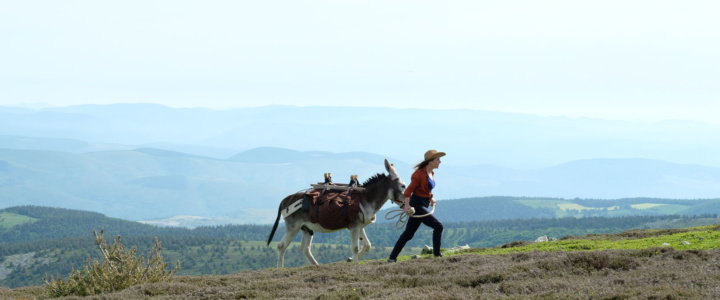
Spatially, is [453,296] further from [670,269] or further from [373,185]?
[373,185]

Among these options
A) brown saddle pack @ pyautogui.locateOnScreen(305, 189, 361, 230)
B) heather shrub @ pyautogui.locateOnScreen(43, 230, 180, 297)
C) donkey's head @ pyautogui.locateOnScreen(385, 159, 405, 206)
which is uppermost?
donkey's head @ pyautogui.locateOnScreen(385, 159, 405, 206)

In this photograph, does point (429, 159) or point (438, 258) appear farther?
point (438, 258)

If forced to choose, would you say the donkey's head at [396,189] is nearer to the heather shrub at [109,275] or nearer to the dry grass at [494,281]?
the dry grass at [494,281]

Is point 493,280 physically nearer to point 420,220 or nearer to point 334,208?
point 420,220

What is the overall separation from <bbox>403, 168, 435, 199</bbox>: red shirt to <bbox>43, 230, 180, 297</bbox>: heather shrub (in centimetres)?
715

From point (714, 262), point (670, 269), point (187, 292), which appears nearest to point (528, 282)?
point (670, 269)

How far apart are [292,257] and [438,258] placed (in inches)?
6939

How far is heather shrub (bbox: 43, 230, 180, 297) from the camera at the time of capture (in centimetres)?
1909

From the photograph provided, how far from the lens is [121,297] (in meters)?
16.6

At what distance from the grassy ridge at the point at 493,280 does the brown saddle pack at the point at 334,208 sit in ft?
10.3

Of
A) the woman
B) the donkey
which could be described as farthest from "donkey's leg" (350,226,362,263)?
the woman

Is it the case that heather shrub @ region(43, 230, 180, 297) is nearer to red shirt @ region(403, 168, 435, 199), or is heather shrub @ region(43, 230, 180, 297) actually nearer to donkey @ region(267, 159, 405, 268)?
donkey @ region(267, 159, 405, 268)

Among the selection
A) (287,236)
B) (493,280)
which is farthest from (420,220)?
(287,236)

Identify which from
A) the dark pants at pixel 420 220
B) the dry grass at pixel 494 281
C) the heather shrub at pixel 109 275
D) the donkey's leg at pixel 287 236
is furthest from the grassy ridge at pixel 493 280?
the donkey's leg at pixel 287 236
